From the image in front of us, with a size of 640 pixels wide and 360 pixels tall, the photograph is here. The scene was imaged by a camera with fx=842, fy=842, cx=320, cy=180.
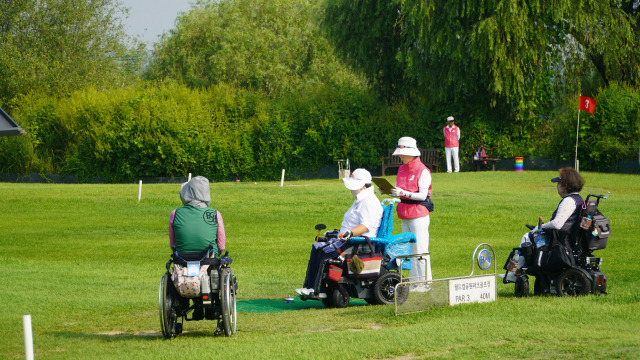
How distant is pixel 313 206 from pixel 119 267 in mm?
9193

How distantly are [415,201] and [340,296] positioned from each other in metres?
1.46

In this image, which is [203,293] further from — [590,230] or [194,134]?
[194,134]

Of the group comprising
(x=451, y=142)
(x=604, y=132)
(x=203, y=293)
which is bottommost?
(x=203, y=293)

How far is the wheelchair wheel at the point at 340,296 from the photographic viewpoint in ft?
32.9

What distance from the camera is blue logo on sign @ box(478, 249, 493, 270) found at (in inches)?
364

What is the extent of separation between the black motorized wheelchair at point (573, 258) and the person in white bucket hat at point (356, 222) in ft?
6.08

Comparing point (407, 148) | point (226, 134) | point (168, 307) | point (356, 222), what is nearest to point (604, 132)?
point (226, 134)

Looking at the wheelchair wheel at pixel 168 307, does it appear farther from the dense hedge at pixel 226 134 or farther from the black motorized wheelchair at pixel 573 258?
the dense hedge at pixel 226 134

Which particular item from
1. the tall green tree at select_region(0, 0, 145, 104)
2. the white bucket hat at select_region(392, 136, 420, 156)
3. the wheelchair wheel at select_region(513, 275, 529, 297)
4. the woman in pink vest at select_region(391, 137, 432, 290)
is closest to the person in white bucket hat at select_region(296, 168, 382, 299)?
the woman in pink vest at select_region(391, 137, 432, 290)

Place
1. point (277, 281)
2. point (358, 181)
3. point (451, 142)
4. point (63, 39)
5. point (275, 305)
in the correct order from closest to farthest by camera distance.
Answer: point (358, 181)
point (275, 305)
point (277, 281)
point (451, 142)
point (63, 39)

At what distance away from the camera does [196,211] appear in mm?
8344

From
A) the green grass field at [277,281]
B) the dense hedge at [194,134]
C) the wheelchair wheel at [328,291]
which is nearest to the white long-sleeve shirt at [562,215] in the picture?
the green grass field at [277,281]

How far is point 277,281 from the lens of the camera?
1291 cm

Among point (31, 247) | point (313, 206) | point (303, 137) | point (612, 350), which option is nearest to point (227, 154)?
point (303, 137)
